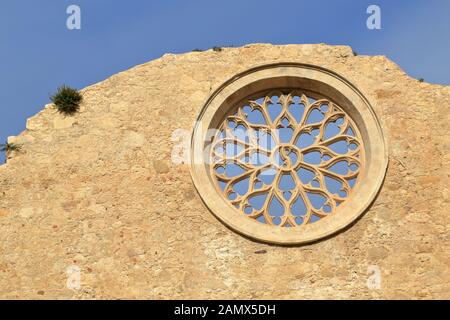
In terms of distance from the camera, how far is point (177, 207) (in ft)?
35.4

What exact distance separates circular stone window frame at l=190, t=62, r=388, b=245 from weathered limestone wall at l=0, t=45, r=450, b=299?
11cm

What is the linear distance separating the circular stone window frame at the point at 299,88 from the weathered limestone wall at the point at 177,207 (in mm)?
111

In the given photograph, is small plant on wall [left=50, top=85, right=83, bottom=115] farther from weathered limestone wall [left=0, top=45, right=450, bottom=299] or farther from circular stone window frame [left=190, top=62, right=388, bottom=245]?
circular stone window frame [left=190, top=62, right=388, bottom=245]

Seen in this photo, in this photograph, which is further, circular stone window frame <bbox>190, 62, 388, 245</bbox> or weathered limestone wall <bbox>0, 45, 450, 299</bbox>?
circular stone window frame <bbox>190, 62, 388, 245</bbox>

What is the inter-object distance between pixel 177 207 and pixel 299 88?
241cm

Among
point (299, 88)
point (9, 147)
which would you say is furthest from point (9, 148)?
point (299, 88)

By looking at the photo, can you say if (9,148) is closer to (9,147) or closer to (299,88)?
(9,147)

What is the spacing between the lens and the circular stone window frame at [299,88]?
418 inches

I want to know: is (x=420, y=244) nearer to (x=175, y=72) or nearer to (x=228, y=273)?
(x=228, y=273)

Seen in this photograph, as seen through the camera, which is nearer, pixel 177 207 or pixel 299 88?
pixel 177 207

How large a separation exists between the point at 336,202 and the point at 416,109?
1644mm

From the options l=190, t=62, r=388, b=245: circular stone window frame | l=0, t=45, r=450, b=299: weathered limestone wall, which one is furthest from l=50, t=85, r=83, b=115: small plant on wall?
l=190, t=62, r=388, b=245: circular stone window frame

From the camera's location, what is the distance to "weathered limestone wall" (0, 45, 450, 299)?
1040cm

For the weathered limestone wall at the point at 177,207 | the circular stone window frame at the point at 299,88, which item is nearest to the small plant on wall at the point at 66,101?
the weathered limestone wall at the point at 177,207
